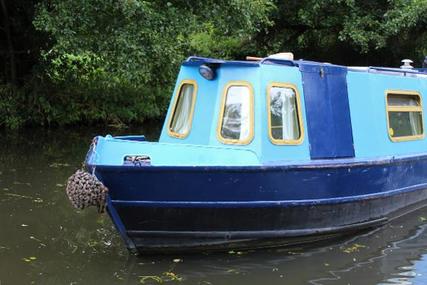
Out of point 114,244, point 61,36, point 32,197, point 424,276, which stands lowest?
point 424,276

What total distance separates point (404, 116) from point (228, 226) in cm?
353

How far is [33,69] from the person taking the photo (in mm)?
15742

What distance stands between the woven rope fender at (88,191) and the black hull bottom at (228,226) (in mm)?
376

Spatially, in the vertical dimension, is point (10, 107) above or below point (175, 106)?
above

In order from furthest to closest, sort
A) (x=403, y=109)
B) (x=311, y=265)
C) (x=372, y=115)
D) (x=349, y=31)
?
(x=349, y=31) < (x=403, y=109) < (x=372, y=115) < (x=311, y=265)

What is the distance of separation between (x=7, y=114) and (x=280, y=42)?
28.3 ft

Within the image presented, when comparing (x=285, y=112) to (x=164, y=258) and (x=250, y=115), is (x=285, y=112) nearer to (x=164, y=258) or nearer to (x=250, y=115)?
(x=250, y=115)

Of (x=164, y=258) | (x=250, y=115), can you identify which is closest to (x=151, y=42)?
(x=250, y=115)

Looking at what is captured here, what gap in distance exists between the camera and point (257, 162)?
6.15m

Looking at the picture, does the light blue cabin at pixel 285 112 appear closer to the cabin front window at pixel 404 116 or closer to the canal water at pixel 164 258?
the cabin front window at pixel 404 116

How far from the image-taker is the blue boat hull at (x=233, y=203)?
19.5ft

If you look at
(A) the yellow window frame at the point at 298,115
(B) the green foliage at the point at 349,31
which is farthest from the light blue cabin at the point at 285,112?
(B) the green foliage at the point at 349,31

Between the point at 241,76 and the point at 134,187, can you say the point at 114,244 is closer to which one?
the point at 134,187

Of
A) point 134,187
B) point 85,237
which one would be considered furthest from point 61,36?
point 134,187
